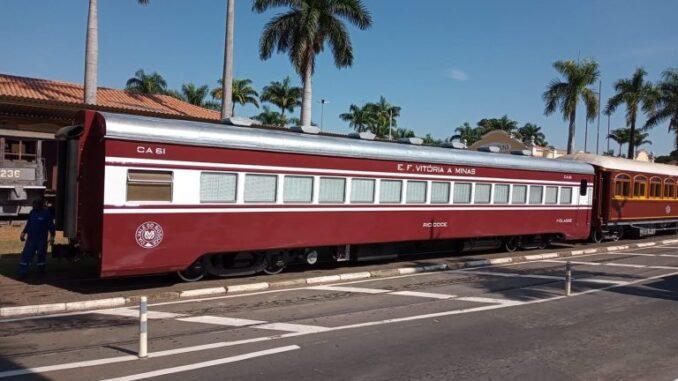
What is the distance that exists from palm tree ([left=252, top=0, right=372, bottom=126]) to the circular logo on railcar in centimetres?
1613

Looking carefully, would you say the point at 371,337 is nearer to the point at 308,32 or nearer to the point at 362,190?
the point at 362,190

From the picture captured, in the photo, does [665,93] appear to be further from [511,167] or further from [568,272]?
[568,272]

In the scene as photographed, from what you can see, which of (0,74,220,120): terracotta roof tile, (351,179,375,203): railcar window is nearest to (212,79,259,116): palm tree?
(0,74,220,120): terracotta roof tile

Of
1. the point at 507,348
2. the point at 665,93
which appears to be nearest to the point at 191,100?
the point at 665,93

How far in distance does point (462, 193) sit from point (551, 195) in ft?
15.3

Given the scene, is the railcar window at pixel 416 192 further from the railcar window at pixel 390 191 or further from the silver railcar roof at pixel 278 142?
the silver railcar roof at pixel 278 142

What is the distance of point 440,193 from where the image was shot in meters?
15.7

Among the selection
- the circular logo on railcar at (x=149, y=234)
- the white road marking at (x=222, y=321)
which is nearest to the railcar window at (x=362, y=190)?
the circular logo on railcar at (x=149, y=234)

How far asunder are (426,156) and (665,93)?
38620 mm

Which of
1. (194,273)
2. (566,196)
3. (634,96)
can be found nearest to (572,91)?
(634,96)

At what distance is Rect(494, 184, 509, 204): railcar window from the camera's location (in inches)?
683

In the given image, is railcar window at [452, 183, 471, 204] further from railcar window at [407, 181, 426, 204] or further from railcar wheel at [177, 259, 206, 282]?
railcar wheel at [177, 259, 206, 282]

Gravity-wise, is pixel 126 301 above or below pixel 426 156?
below

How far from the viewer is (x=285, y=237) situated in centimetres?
1256
